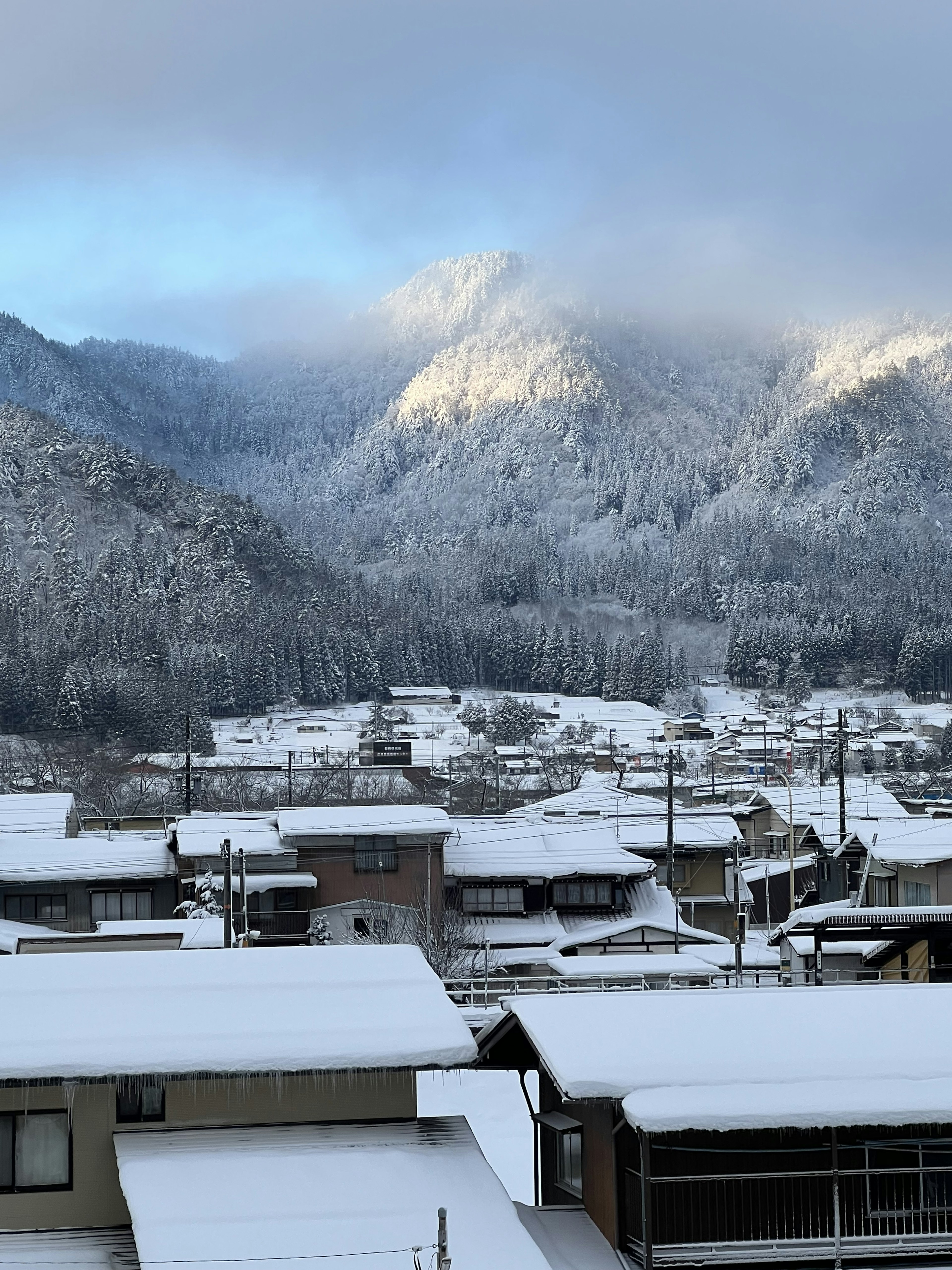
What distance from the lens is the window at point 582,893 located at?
33938 millimetres

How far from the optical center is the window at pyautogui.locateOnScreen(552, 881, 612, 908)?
111ft

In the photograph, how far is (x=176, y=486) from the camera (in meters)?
188

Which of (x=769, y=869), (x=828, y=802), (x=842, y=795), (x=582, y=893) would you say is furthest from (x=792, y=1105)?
(x=828, y=802)

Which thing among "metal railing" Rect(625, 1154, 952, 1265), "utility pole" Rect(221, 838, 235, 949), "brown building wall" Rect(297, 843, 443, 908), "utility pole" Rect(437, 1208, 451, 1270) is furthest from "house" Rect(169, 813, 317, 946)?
Answer: "utility pole" Rect(437, 1208, 451, 1270)

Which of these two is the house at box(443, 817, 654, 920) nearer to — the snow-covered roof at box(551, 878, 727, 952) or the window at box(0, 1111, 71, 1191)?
the snow-covered roof at box(551, 878, 727, 952)

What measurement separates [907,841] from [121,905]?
58.9 ft

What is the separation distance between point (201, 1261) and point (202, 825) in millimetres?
25681

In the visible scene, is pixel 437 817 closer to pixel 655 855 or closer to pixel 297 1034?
pixel 655 855

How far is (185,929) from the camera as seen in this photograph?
89.7 ft

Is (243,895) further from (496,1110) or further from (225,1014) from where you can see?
(225,1014)

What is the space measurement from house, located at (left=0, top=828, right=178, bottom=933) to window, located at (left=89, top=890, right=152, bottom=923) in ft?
0.04

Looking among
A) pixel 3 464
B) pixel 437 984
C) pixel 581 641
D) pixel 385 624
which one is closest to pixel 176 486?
pixel 3 464

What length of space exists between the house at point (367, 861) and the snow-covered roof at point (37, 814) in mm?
7389

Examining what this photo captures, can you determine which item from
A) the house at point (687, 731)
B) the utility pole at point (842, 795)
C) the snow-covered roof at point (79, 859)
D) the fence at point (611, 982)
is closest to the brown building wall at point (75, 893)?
the snow-covered roof at point (79, 859)
